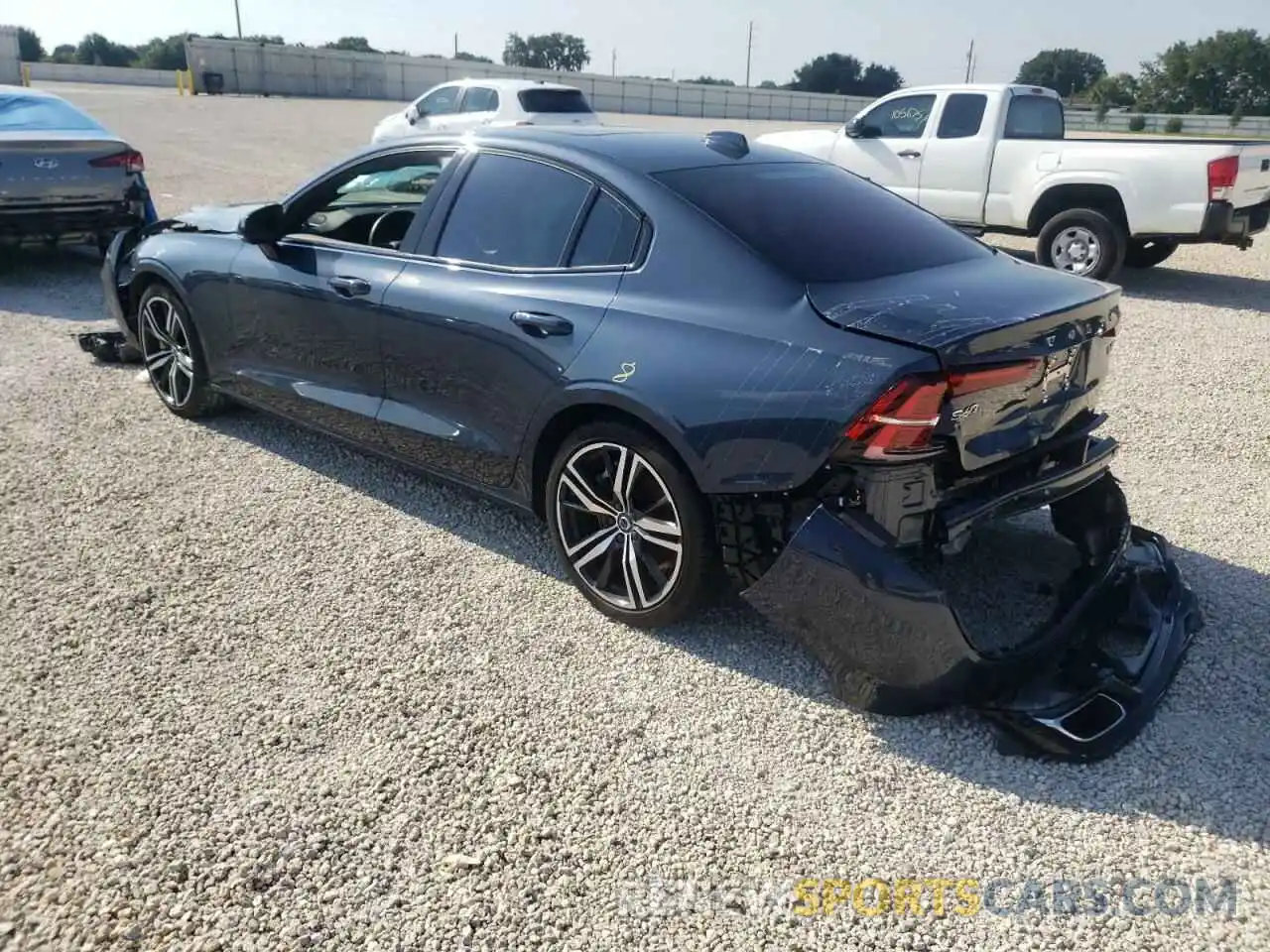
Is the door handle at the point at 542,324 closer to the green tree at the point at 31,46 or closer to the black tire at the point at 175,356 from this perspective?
the black tire at the point at 175,356

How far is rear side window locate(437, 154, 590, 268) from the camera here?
145 inches

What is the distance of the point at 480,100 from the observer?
16750 millimetres

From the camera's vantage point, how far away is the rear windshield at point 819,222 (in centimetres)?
331

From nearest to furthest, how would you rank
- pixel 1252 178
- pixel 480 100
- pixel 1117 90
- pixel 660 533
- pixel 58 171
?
pixel 660 533 < pixel 58 171 < pixel 1252 178 < pixel 480 100 < pixel 1117 90

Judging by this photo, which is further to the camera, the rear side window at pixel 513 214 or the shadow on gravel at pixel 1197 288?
the shadow on gravel at pixel 1197 288

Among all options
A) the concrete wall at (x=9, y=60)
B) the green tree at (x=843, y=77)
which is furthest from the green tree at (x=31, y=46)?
the green tree at (x=843, y=77)

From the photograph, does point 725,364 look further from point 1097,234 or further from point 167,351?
point 1097,234

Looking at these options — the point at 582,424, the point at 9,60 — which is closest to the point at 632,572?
the point at 582,424

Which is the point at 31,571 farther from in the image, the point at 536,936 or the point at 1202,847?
the point at 1202,847

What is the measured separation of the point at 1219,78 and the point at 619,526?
3262 inches

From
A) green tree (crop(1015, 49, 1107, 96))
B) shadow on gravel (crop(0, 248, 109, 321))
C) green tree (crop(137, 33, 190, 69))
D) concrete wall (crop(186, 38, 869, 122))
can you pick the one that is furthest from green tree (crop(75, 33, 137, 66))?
shadow on gravel (crop(0, 248, 109, 321))

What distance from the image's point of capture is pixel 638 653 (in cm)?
347

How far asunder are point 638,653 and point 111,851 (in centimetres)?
165

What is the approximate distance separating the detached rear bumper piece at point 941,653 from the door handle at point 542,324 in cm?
112
